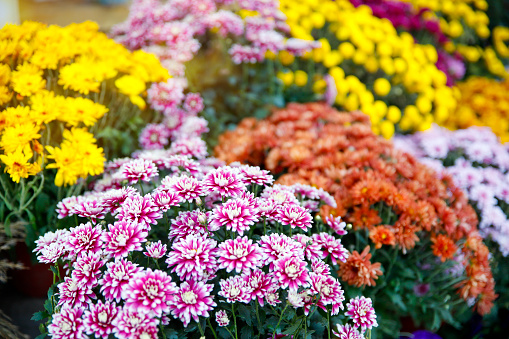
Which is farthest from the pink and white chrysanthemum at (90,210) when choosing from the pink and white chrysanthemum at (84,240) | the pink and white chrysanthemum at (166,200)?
the pink and white chrysanthemum at (166,200)

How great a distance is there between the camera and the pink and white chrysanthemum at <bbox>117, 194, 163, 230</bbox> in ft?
3.86

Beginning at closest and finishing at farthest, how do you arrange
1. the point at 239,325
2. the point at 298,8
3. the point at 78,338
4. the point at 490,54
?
the point at 78,338, the point at 239,325, the point at 298,8, the point at 490,54

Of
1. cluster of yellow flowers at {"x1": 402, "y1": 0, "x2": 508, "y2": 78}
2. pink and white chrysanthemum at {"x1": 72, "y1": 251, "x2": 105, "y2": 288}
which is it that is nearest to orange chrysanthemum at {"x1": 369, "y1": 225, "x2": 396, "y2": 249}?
pink and white chrysanthemum at {"x1": 72, "y1": 251, "x2": 105, "y2": 288}

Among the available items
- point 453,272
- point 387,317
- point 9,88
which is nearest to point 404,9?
point 453,272

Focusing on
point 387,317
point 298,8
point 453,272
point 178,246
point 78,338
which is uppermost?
point 298,8

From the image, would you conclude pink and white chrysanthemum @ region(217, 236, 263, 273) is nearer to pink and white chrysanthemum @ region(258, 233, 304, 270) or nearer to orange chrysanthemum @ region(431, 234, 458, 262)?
pink and white chrysanthemum @ region(258, 233, 304, 270)

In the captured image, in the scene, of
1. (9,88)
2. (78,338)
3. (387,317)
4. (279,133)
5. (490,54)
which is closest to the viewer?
(78,338)

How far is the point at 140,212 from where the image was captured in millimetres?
1185

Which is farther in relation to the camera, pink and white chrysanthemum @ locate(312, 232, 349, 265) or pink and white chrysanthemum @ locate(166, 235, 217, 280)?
pink and white chrysanthemum @ locate(312, 232, 349, 265)

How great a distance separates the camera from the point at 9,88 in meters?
1.70

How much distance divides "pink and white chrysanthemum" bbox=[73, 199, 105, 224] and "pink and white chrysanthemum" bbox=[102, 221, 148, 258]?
0.19 meters

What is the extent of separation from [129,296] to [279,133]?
137 cm

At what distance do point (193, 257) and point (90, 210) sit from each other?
441 mm

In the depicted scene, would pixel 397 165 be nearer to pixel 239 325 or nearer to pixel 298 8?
pixel 239 325
